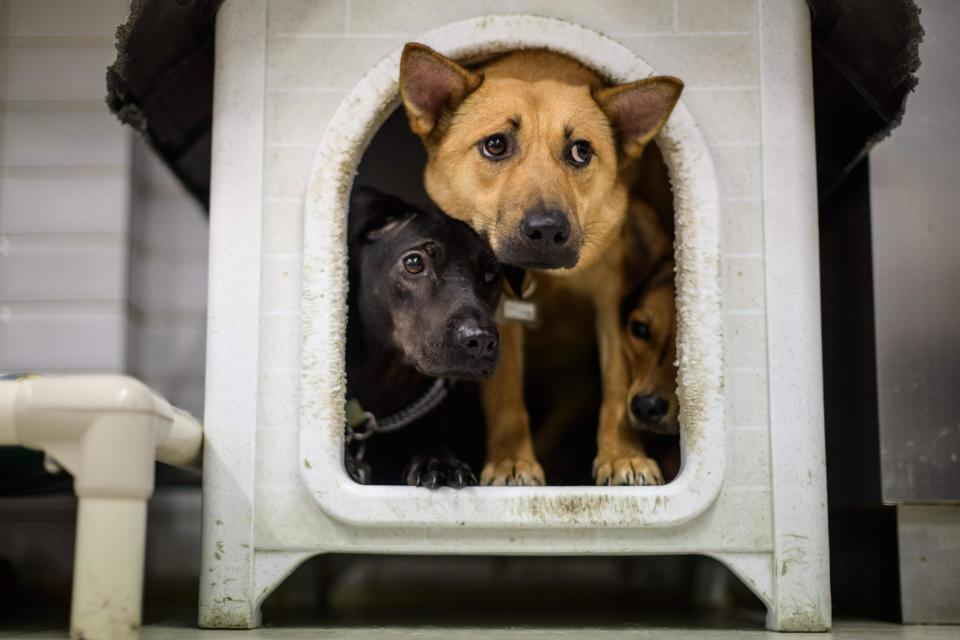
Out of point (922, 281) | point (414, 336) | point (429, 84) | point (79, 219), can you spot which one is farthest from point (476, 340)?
point (79, 219)

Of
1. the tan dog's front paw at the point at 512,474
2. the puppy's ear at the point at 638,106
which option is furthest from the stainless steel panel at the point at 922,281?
the tan dog's front paw at the point at 512,474

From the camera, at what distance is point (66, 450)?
1.65 metres

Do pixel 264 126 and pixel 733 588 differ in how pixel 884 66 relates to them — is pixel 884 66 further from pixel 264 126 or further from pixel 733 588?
pixel 733 588

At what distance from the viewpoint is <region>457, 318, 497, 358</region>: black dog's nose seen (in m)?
2.16

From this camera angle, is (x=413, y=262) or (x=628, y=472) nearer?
(x=628, y=472)

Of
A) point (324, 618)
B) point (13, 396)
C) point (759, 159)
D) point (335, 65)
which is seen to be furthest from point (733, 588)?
point (13, 396)

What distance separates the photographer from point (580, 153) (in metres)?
2.31

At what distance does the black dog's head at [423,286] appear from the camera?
219cm


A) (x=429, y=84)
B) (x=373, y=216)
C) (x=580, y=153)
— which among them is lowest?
(x=373, y=216)

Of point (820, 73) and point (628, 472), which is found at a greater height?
point (820, 73)

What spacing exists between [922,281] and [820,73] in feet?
1.88

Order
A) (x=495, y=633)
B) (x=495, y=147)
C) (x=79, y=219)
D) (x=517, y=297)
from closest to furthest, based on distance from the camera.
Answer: (x=495, y=633) < (x=495, y=147) < (x=517, y=297) < (x=79, y=219)

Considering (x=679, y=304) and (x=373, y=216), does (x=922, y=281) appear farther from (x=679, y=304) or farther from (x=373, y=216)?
(x=373, y=216)

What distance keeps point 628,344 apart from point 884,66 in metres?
0.89
